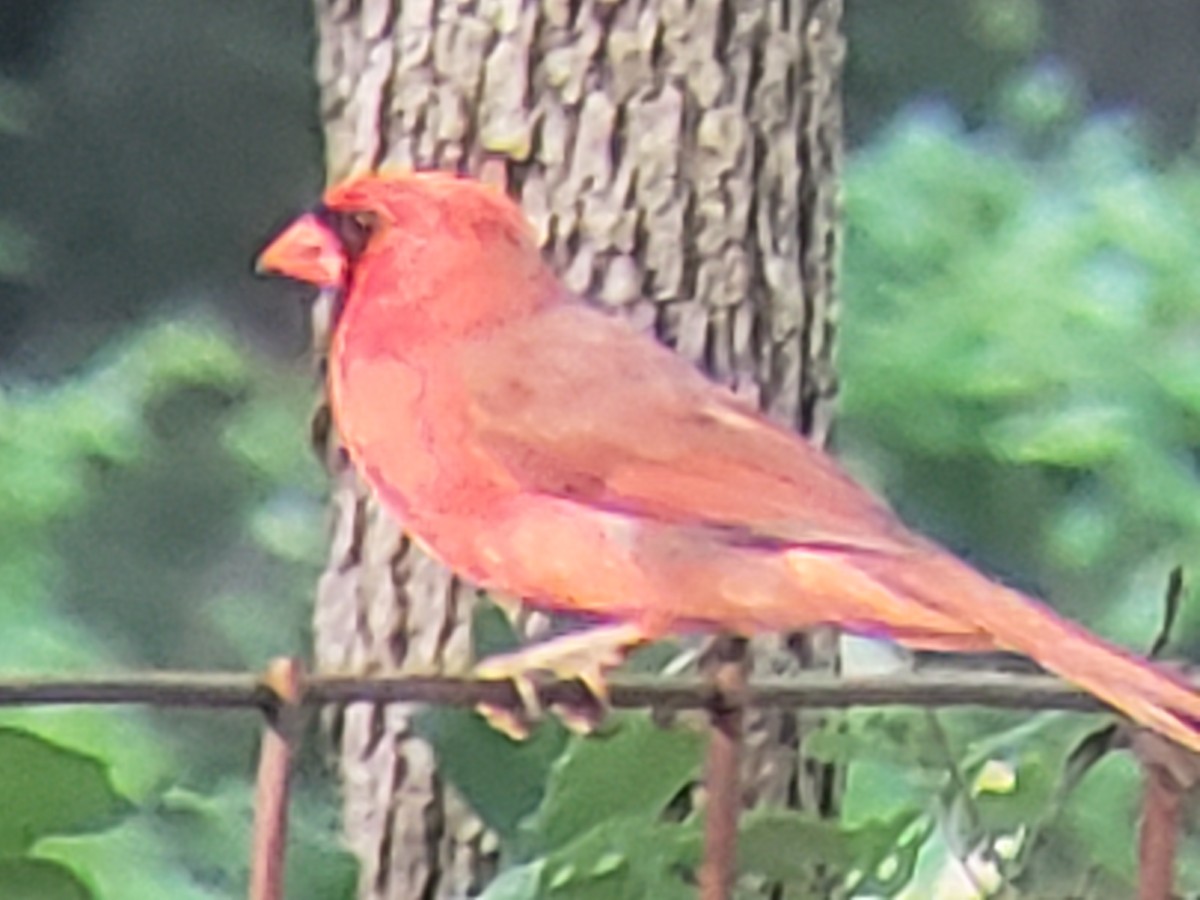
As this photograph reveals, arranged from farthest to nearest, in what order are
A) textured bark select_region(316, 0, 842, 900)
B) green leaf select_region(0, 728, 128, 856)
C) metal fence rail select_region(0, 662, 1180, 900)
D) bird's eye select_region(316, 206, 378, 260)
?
textured bark select_region(316, 0, 842, 900)
bird's eye select_region(316, 206, 378, 260)
green leaf select_region(0, 728, 128, 856)
metal fence rail select_region(0, 662, 1180, 900)

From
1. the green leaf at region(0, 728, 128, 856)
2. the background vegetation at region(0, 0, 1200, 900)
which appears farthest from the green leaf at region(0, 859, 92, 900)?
the background vegetation at region(0, 0, 1200, 900)

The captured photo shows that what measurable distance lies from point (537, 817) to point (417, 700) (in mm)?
207

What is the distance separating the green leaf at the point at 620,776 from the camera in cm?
59

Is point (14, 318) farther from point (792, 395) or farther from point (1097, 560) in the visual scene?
point (1097, 560)

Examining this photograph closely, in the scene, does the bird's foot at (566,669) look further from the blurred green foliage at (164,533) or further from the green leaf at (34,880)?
the blurred green foliage at (164,533)

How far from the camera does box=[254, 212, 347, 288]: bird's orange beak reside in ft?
2.01

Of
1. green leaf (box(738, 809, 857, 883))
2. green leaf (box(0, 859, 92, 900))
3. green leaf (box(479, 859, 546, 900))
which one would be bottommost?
green leaf (box(479, 859, 546, 900))

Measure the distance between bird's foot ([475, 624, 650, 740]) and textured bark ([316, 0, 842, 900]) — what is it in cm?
17

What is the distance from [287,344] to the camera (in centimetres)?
80

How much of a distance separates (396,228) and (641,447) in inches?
3.5

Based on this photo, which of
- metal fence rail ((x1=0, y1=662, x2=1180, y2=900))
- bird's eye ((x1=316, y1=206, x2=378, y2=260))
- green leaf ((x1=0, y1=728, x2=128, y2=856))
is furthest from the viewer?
bird's eye ((x1=316, y1=206, x2=378, y2=260))

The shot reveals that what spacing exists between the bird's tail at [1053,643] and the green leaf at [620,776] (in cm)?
9

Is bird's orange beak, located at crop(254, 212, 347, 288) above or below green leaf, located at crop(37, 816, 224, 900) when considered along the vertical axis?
above

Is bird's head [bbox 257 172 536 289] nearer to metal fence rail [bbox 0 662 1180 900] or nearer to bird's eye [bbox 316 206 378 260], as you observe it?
bird's eye [bbox 316 206 378 260]
